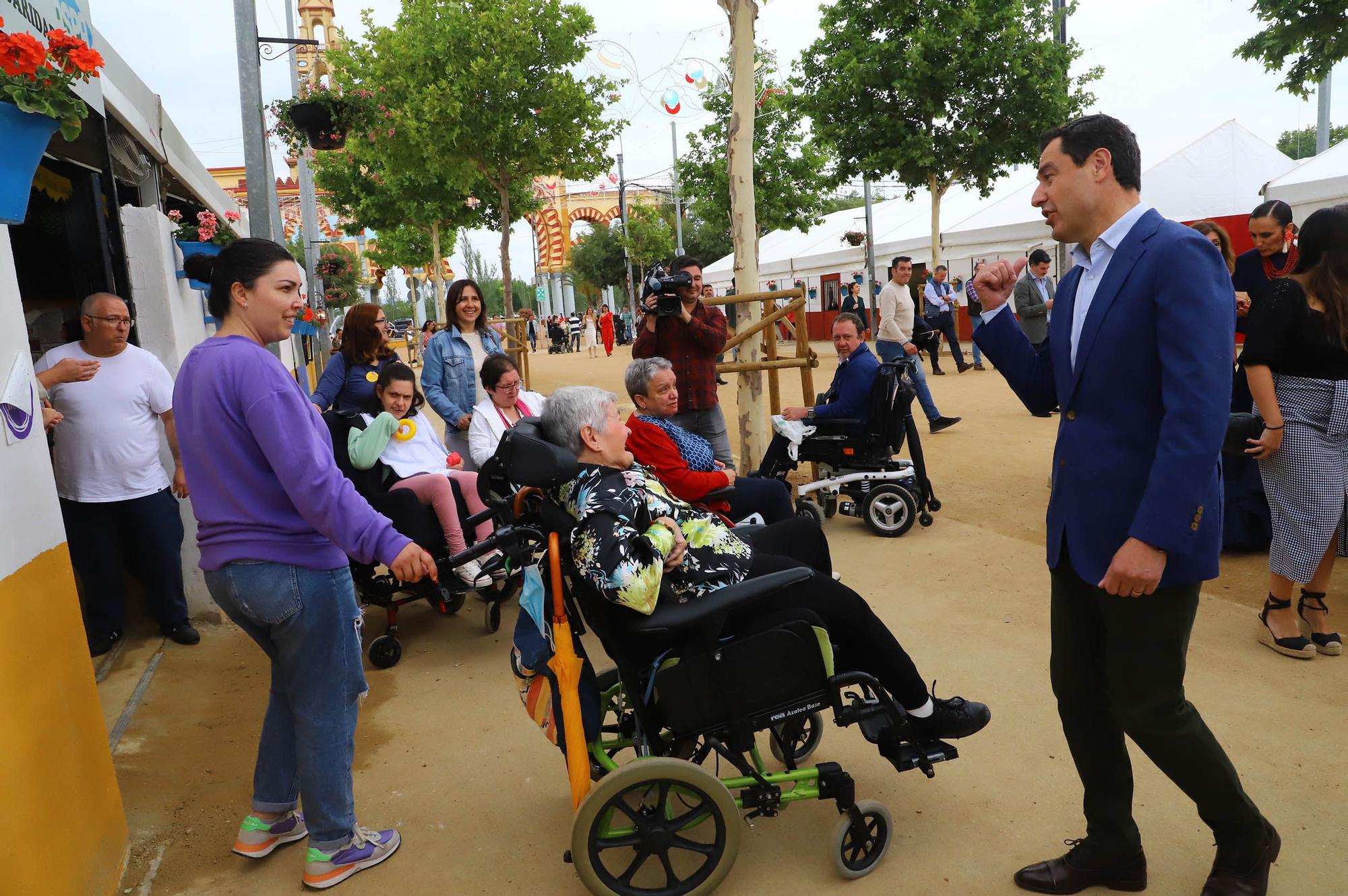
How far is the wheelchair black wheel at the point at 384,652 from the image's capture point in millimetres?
4531

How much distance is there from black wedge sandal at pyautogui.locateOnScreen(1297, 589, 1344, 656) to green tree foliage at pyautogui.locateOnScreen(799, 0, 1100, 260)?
13577 millimetres

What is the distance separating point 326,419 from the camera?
4863 mm

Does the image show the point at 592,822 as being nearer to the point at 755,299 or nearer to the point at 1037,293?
the point at 755,299

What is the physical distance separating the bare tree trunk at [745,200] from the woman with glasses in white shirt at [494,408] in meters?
2.42

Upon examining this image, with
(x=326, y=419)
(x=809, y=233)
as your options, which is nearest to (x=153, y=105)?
(x=326, y=419)

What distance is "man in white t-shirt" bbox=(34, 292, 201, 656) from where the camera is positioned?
4383 millimetres

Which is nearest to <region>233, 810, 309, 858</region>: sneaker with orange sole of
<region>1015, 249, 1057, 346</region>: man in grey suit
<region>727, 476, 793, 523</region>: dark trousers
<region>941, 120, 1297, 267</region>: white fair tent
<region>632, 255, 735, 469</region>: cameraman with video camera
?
<region>727, 476, 793, 523</region>: dark trousers

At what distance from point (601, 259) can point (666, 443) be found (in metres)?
46.8

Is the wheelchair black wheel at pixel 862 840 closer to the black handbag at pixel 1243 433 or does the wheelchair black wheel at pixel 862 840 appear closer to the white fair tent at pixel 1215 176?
the black handbag at pixel 1243 433

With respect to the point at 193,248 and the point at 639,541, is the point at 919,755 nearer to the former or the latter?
the point at 639,541

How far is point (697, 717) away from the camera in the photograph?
2.58 metres

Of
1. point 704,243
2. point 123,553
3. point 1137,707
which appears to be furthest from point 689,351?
point 704,243

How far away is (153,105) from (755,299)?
14.9 feet

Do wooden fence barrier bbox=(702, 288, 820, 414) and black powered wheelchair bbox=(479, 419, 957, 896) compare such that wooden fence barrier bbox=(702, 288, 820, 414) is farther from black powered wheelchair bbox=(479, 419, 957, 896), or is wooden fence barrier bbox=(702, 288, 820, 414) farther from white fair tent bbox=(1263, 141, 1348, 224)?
white fair tent bbox=(1263, 141, 1348, 224)
